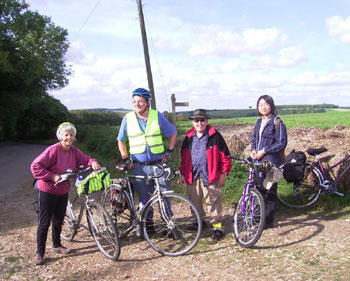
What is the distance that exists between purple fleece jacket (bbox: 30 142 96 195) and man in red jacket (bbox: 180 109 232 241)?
171 cm

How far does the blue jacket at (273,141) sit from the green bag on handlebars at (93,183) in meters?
2.48

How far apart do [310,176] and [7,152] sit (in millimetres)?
18074

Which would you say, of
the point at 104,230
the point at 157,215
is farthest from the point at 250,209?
the point at 104,230

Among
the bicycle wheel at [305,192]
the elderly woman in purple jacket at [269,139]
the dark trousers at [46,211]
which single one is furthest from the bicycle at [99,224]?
the bicycle wheel at [305,192]

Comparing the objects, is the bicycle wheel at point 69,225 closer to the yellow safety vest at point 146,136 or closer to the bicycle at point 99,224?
the bicycle at point 99,224

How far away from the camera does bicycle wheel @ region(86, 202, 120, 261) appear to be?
173 inches

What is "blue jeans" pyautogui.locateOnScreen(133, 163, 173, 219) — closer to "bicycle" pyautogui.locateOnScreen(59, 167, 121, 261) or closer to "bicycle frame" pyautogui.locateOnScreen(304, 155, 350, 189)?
→ "bicycle" pyautogui.locateOnScreen(59, 167, 121, 261)

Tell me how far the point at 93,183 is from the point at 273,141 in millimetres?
2800

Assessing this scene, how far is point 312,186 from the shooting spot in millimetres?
6227

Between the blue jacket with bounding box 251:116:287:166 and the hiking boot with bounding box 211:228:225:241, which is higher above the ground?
the blue jacket with bounding box 251:116:287:166

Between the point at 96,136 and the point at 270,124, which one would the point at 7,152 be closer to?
the point at 96,136

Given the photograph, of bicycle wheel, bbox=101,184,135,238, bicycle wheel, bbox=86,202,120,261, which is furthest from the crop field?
bicycle wheel, bbox=86,202,120,261

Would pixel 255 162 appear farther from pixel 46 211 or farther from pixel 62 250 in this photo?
pixel 62 250

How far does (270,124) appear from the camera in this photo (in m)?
5.14
